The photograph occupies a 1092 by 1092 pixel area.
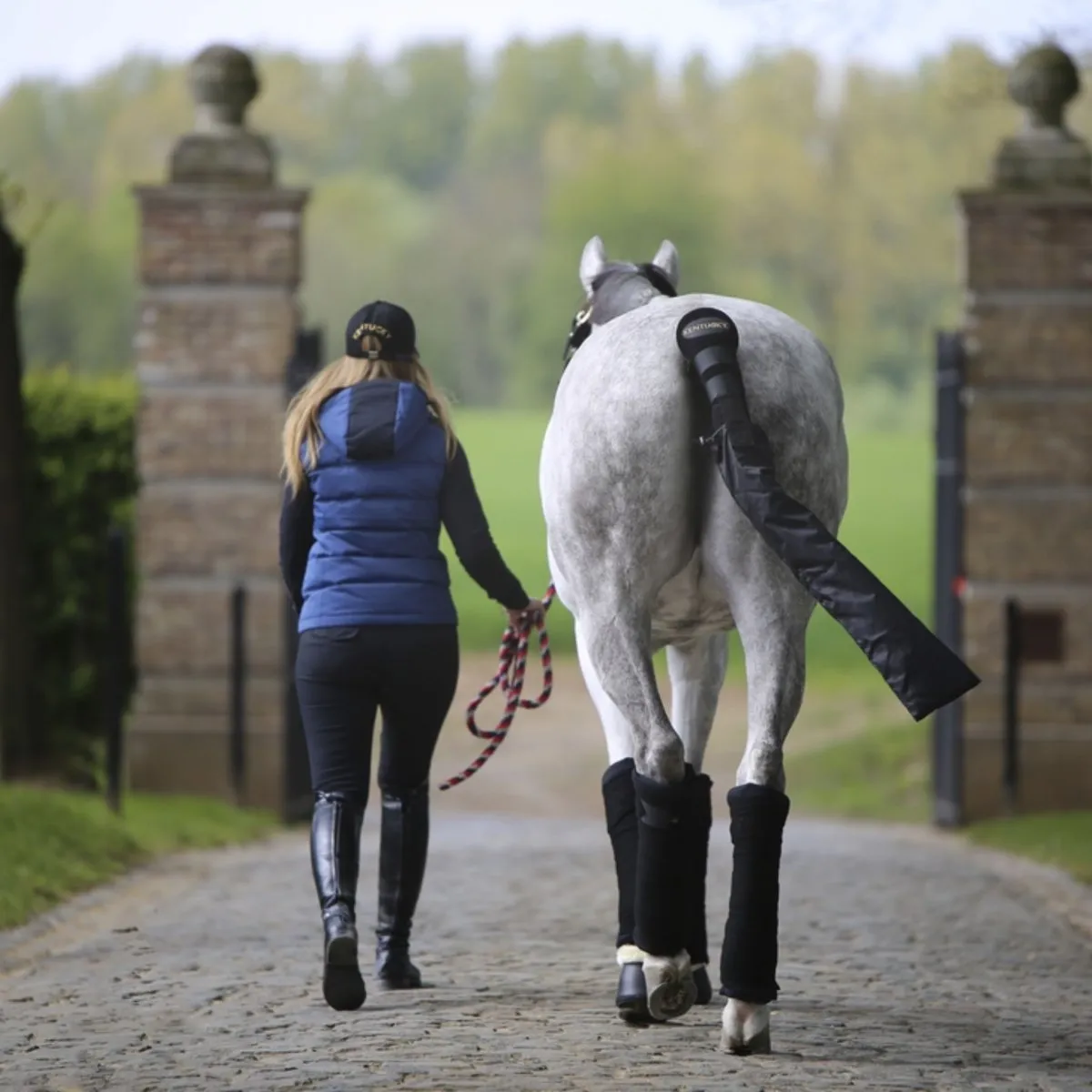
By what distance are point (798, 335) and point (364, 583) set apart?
1352 mm

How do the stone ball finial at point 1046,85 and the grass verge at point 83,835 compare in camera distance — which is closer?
the grass verge at point 83,835

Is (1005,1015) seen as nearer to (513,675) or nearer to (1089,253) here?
(513,675)

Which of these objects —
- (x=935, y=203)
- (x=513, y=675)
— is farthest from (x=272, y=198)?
(x=935, y=203)

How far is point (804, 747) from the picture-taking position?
1923 cm

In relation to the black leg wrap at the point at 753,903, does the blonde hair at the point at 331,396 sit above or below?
above

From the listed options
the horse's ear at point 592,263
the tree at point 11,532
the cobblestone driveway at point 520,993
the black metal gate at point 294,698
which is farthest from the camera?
the black metal gate at point 294,698

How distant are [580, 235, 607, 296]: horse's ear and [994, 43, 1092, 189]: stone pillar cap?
18.9ft

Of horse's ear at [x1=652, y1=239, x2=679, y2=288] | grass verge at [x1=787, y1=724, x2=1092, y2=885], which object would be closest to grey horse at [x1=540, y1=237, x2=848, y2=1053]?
horse's ear at [x1=652, y1=239, x2=679, y2=288]

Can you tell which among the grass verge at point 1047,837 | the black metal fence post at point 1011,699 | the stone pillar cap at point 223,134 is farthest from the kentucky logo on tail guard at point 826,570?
the stone pillar cap at point 223,134

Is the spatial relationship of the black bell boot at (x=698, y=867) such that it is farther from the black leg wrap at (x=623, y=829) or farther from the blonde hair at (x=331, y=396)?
the blonde hair at (x=331, y=396)

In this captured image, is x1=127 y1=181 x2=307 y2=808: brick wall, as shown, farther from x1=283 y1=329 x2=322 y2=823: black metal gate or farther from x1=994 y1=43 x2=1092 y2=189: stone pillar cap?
x1=994 y1=43 x2=1092 y2=189: stone pillar cap

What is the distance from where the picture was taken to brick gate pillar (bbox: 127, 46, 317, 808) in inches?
441

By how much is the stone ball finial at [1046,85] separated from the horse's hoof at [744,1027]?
25.0 feet

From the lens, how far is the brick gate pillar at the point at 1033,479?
1116cm
